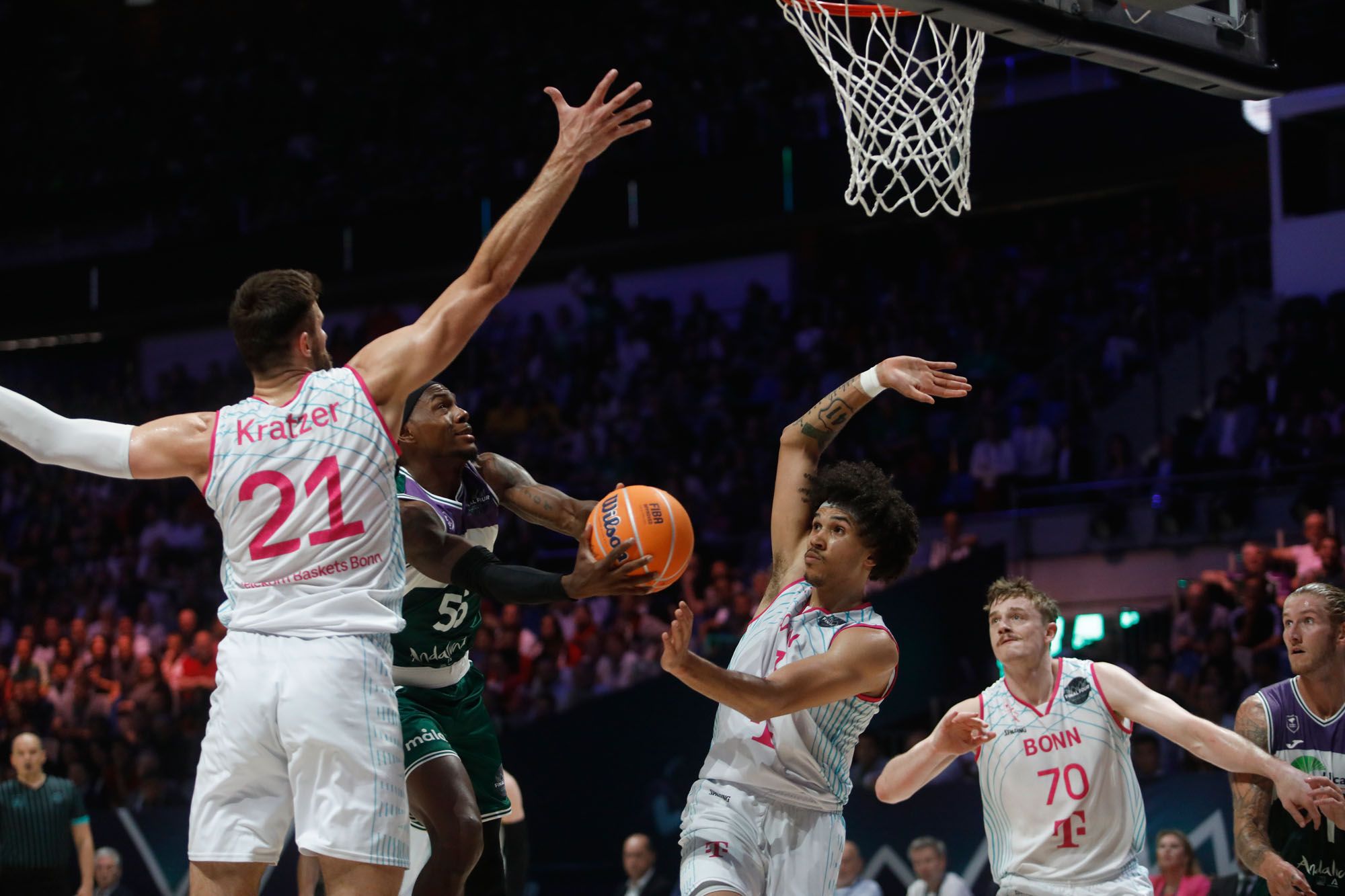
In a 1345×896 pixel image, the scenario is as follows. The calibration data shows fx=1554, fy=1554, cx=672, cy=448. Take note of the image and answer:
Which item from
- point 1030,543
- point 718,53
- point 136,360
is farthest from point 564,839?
point 136,360

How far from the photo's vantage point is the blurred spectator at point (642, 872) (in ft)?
33.6

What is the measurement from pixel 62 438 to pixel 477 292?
1139 mm

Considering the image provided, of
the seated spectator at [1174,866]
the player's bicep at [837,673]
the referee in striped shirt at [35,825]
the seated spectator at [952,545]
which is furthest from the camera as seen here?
the seated spectator at [952,545]

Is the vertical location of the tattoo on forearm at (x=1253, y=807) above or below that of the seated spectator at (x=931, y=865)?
above

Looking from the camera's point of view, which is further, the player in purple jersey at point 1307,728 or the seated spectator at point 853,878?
the seated spectator at point 853,878

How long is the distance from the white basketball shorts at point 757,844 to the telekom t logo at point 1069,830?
1.07 m

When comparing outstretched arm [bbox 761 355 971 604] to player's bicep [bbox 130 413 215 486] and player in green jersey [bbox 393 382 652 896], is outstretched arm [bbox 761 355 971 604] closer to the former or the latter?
player in green jersey [bbox 393 382 652 896]

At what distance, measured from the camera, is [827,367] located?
15453 millimetres

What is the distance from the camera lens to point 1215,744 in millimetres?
5547

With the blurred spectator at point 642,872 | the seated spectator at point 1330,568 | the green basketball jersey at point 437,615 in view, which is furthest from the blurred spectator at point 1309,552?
the green basketball jersey at point 437,615

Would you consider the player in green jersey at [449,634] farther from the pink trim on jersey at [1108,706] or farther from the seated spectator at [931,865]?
the seated spectator at [931,865]

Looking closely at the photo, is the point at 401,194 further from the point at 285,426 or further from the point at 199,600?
the point at 285,426

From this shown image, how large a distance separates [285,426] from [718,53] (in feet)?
50.0

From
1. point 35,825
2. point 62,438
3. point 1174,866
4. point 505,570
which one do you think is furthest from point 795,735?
point 35,825
